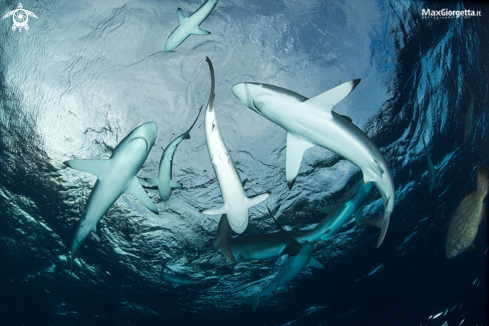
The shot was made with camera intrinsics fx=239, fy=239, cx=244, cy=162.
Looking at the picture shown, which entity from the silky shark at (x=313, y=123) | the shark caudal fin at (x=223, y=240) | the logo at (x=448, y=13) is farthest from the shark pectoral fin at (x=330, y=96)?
the logo at (x=448, y=13)

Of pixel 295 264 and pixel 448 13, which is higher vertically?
pixel 448 13

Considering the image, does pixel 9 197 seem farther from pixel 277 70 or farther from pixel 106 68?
pixel 277 70

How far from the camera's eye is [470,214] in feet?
20.1

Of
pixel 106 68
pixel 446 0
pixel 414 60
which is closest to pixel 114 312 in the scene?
pixel 106 68

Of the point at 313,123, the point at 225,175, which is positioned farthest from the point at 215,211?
the point at 313,123

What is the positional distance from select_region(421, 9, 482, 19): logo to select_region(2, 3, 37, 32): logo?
9.45 m

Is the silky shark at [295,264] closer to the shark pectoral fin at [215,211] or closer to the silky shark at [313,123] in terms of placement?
the silky shark at [313,123]

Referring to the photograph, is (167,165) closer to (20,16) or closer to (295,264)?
(20,16)

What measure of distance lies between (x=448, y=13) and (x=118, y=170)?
30.7 feet

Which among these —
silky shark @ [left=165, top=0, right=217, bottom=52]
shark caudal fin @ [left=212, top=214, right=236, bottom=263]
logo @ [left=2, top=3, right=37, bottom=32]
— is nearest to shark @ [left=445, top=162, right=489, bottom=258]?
shark caudal fin @ [left=212, top=214, right=236, bottom=263]

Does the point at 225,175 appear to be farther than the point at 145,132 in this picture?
No

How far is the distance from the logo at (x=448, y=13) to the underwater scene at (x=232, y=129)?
49mm

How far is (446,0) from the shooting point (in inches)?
249

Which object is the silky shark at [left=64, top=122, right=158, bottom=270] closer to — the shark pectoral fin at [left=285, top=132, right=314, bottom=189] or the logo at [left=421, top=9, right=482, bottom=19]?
the shark pectoral fin at [left=285, top=132, right=314, bottom=189]
